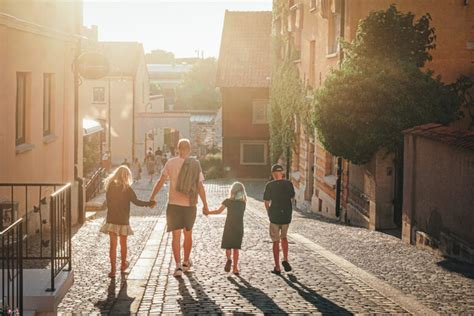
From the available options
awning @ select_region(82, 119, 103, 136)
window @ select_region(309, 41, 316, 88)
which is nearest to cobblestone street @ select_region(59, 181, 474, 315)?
window @ select_region(309, 41, 316, 88)

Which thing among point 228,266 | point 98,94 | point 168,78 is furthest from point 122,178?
point 168,78

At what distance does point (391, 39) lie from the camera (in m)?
17.5

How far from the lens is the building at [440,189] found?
11.9m

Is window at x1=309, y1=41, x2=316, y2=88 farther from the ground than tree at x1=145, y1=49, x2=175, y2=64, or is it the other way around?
tree at x1=145, y1=49, x2=175, y2=64

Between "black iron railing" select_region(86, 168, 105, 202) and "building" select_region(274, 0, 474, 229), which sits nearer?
"building" select_region(274, 0, 474, 229)

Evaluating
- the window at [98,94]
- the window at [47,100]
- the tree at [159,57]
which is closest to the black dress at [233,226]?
the window at [47,100]

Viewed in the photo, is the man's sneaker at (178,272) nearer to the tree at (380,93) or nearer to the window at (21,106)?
the window at (21,106)

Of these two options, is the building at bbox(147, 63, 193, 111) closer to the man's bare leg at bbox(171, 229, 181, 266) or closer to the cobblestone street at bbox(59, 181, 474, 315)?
the cobblestone street at bbox(59, 181, 474, 315)

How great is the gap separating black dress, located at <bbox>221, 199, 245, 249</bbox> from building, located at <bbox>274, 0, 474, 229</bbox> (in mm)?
6253

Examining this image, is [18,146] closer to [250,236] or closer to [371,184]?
[250,236]

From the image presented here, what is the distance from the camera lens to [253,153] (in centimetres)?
4834

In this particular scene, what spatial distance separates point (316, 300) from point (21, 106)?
807cm

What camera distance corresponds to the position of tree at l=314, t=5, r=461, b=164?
54.2ft

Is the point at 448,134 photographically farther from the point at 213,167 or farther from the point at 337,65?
the point at 213,167
